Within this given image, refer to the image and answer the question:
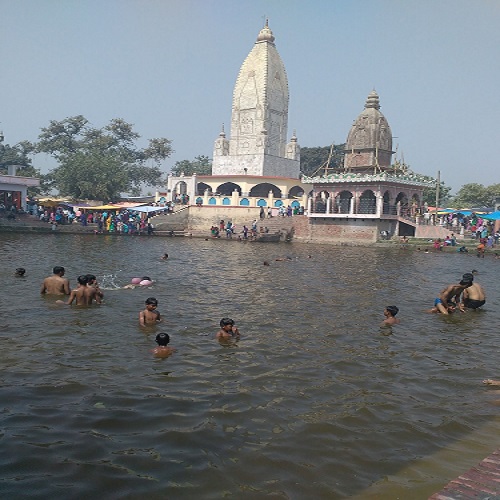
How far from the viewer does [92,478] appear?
4.30 metres

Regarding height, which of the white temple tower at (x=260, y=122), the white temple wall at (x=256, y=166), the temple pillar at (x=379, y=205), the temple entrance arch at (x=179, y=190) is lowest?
the temple pillar at (x=379, y=205)

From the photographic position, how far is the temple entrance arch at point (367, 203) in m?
39.8

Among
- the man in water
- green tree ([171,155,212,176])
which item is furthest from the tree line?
the man in water

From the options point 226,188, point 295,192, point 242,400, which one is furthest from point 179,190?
point 242,400

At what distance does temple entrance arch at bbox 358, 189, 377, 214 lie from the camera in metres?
39.8

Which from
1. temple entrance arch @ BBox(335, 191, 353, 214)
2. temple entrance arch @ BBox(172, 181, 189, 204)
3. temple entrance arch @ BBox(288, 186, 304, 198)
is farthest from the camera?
temple entrance arch @ BBox(172, 181, 189, 204)

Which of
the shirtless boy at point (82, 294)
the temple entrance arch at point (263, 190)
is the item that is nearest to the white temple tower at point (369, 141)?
the temple entrance arch at point (263, 190)

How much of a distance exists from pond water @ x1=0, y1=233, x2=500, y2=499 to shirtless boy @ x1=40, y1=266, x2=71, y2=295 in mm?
327

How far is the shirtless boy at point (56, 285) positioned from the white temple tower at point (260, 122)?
44609mm

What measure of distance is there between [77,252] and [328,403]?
20206 millimetres

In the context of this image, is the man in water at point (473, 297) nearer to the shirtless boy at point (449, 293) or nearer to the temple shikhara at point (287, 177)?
the shirtless boy at point (449, 293)

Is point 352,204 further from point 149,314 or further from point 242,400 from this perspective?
point 242,400

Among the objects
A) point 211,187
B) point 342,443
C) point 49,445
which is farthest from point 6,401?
point 211,187

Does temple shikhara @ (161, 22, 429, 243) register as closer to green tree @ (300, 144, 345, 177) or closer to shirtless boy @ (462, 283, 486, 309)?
shirtless boy @ (462, 283, 486, 309)
